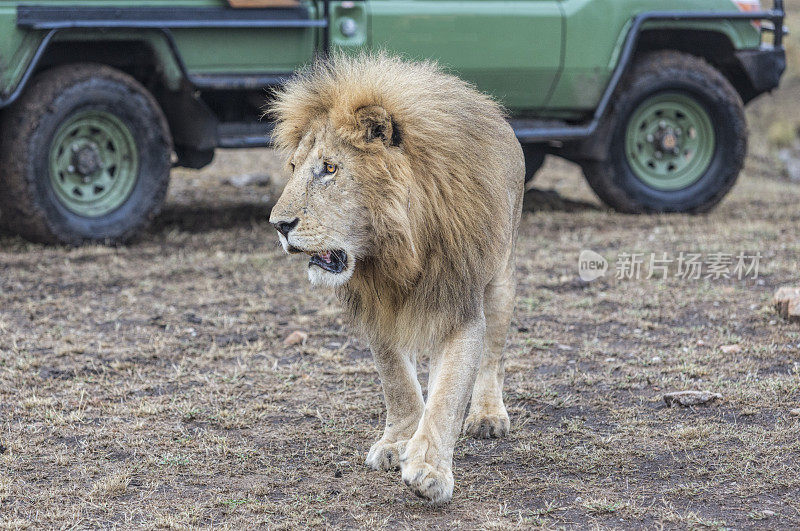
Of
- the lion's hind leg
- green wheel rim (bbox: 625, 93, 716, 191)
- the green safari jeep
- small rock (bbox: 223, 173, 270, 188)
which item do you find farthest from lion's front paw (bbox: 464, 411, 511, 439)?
small rock (bbox: 223, 173, 270, 188)

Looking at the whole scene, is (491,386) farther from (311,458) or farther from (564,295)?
(564,295)

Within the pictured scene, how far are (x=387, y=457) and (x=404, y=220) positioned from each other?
91cm

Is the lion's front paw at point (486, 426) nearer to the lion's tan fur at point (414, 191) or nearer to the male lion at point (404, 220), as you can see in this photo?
the male lion at point (404, 220)

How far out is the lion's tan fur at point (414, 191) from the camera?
343 centimetres

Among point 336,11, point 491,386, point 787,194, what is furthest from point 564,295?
point 787,194

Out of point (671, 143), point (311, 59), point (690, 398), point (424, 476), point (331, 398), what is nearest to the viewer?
point (424, 476)

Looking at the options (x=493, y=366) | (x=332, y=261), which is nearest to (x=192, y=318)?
(x=493, y=366)

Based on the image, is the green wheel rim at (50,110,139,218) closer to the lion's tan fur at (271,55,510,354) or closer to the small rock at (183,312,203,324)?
the small rock at (183,312,203,324)

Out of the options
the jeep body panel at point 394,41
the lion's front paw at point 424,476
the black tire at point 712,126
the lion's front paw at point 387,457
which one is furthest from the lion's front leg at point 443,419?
the black tire at point 712,126

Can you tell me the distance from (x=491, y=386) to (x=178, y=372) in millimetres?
1560

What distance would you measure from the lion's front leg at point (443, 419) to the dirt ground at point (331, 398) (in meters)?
0.13

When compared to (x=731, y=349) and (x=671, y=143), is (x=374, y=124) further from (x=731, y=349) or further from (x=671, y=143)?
(x=671, y=143)

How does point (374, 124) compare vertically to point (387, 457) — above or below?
above

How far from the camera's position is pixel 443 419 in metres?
3.42
